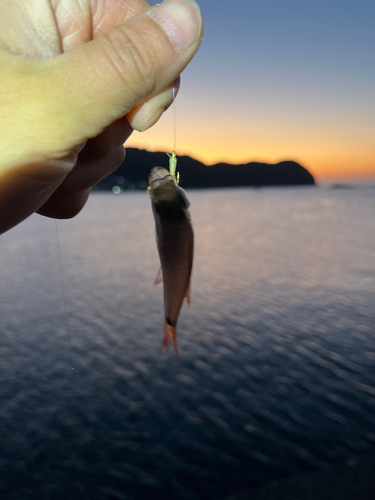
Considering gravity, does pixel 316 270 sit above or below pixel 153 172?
below

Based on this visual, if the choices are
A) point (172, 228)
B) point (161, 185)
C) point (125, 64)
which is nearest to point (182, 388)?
point (172, 228)

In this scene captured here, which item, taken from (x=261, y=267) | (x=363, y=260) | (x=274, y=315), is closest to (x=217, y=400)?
(x=274, y=315)

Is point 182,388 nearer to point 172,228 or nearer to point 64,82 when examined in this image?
point 172,228

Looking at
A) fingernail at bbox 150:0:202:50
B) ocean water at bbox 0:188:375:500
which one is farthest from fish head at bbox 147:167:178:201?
ocean water at bbox 0:188:375:500

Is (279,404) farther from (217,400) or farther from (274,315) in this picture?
(274,315)

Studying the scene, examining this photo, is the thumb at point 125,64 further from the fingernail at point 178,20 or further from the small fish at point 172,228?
the small fish at point 172,228

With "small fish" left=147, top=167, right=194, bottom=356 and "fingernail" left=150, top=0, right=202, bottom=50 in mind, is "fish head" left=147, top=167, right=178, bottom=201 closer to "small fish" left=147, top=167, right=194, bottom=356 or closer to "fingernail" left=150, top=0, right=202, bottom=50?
"small fish" left=147, top=167, right=194, bottom=356
